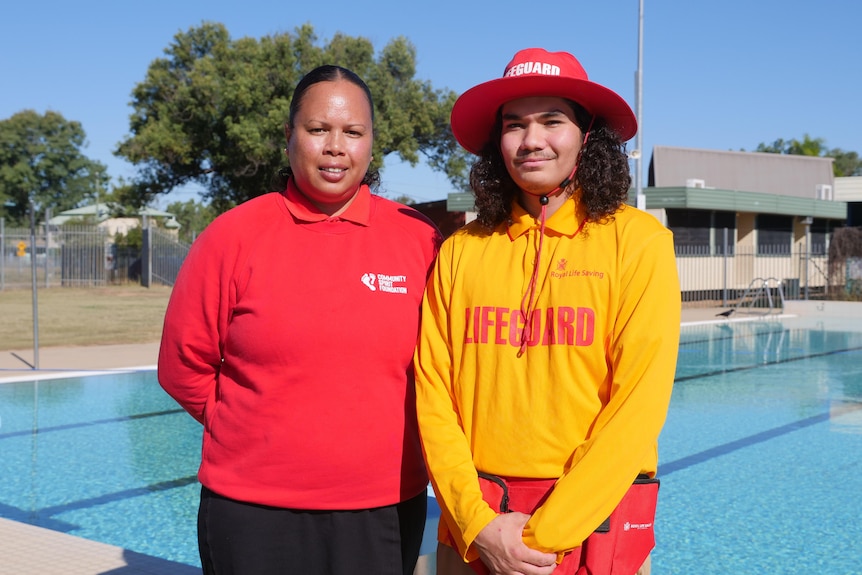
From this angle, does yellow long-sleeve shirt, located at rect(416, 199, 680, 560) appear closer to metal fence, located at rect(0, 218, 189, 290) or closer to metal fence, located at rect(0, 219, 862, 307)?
metal fence, located at rect(0, 219, 862, 307)

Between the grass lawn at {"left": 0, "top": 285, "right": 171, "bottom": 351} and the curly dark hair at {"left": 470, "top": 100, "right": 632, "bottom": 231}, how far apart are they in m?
12.3

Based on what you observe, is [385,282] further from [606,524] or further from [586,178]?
[606,524]

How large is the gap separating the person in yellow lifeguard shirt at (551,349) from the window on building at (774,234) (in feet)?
83.6

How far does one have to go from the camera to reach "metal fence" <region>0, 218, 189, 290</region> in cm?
2805

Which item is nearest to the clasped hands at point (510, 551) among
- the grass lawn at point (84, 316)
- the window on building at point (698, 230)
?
the grass lawn at point (84, 316)

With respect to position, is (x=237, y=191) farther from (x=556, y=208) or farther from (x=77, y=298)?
(x=556, y=208)

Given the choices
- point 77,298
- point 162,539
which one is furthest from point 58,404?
point 77,298

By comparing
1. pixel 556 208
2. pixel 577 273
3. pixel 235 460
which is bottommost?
pixel 235 460

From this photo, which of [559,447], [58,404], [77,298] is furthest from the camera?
[77,298]

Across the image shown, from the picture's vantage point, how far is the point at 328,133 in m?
2.25

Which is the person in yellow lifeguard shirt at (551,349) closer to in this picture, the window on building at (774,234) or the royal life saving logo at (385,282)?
the royal life saving logo at (385,282)

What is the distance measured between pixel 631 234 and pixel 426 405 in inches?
25.4

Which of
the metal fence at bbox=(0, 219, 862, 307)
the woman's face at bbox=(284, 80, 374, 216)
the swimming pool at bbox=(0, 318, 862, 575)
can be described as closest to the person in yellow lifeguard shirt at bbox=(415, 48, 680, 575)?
the woman's face at bbox=(284, 80, 374, 216)

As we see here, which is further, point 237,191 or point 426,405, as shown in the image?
point 237,191
